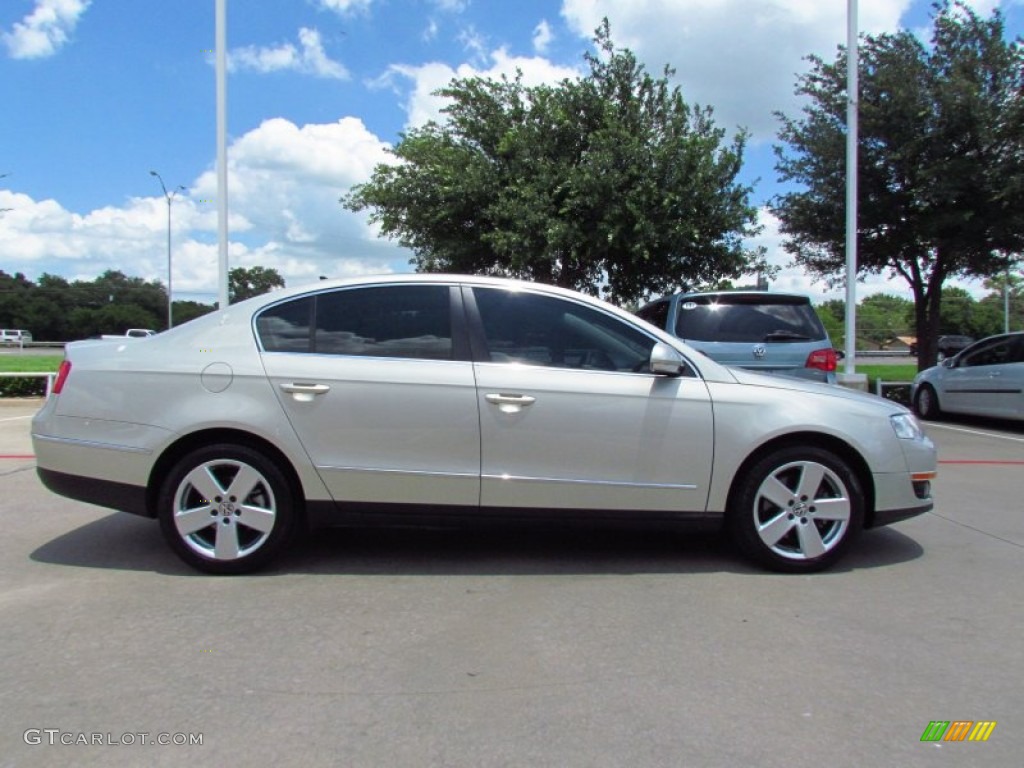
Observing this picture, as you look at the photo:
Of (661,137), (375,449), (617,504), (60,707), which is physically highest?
(661,137)

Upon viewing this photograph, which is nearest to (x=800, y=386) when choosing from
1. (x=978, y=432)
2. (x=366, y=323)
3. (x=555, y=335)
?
(x=555, y=335)

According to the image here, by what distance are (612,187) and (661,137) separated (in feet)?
6.81

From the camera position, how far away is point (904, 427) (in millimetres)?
4379

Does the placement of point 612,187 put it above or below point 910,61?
below

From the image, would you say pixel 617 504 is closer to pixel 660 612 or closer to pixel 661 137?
pixel 660 612

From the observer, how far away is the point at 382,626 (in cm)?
353

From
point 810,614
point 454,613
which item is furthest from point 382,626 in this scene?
point 810,614

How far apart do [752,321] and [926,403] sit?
23.0 feet

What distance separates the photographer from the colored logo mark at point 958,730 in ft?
8.60

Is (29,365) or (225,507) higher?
(29,365)

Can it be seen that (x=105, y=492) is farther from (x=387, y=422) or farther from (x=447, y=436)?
(x=447, y=436)

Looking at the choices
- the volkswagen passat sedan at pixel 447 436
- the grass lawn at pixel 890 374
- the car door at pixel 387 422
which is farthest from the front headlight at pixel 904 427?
the grass lawn at pixel 890 374

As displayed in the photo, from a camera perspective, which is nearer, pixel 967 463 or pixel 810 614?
pixel 810 614

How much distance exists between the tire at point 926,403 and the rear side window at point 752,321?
6.28 meters
